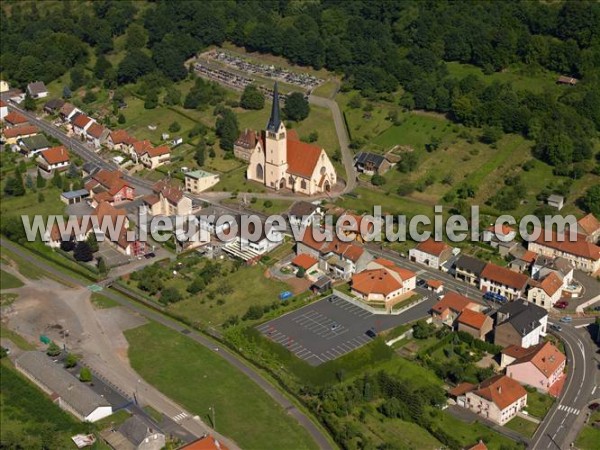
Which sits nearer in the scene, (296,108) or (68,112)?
(296,108)

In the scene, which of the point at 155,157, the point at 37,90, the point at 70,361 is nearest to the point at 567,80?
the point at 155,157

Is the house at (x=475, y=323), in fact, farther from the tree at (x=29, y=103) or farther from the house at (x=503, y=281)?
the tree at (x=29, y=103)

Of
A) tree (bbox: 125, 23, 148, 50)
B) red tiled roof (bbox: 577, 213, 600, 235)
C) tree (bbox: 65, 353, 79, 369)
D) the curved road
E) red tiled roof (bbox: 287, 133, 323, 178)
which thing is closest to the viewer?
the curved road

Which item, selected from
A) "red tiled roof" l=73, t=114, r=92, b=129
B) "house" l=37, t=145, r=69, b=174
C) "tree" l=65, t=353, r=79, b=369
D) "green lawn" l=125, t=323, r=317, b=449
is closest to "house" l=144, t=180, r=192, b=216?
"house" l=37, t=145, r=69, b=174

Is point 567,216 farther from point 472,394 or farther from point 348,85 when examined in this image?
point 348,85

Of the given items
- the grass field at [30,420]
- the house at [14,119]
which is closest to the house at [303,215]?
the grass field at [30,420]

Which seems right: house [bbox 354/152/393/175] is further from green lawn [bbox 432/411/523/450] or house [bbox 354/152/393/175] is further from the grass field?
the grass field

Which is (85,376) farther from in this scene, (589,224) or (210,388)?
(589,224)
